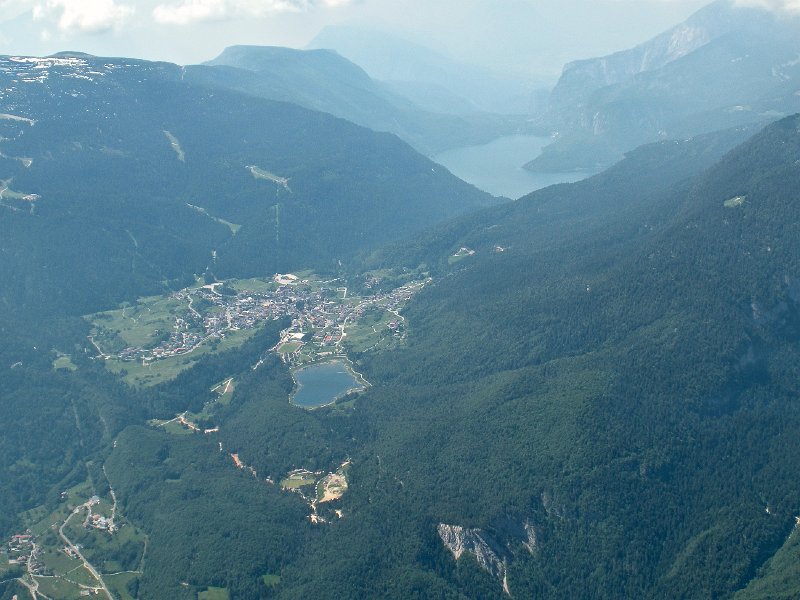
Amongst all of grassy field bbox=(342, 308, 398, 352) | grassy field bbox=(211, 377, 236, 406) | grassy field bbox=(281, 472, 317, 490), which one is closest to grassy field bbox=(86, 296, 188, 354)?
grassy field bbox=(211, 377, 236, 406)

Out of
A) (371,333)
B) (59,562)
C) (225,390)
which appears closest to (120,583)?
(59,562)

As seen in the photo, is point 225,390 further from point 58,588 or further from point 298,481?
point 58,588

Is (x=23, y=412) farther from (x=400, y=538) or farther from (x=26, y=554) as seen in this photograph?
(x=400, y=538)

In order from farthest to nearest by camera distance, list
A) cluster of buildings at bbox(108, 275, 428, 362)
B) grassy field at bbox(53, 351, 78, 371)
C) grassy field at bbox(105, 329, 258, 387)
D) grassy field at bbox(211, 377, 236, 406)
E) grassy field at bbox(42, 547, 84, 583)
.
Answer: cluster of buildings at bbox(108, 275, 428, 362), grassy field at bbox(53, 351, 78, 371), grassy field at bbox(105, 329, 258, 387), grassy field at bbox(211, 377, 236, 406), grassy field at bbox(42, 547, 84, 583)

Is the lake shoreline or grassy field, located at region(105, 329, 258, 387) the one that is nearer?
the lake shoreline

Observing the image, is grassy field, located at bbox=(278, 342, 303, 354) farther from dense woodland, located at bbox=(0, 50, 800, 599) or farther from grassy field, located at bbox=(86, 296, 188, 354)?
grassy field, located at bbox=(86, 296, 188, 354)

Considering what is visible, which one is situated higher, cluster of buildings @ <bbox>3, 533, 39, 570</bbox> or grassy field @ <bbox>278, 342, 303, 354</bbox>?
cluster of buildings @ <bbox>3, 533, 39, 570</bbox>

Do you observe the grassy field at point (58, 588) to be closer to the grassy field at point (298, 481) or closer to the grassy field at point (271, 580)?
the grassy field at point (271, 580)

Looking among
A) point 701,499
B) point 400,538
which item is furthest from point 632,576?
point 400,538
